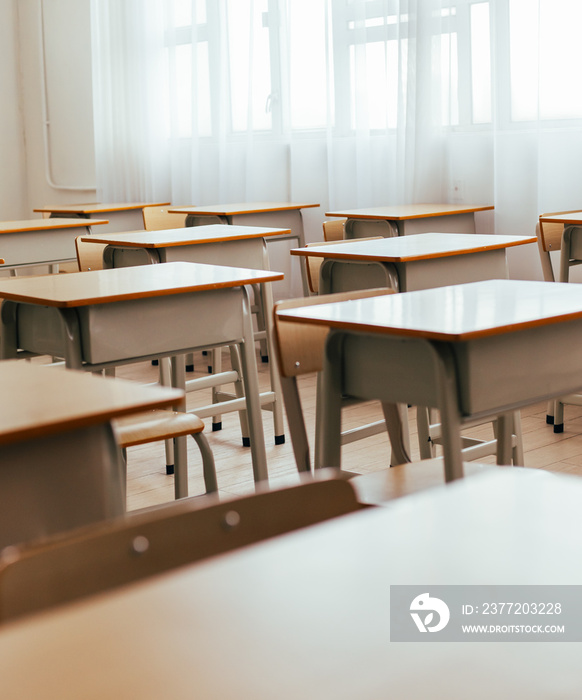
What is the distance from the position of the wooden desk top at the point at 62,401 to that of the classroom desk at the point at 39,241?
3.16m

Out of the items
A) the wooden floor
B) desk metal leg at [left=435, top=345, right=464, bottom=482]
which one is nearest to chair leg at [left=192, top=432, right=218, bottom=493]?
the wooden floor

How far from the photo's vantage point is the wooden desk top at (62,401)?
3.76ft

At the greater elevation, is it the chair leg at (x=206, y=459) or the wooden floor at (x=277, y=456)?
the chair leg at (x=206, y=459)

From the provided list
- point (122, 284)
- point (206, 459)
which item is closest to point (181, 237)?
point (122, 284)

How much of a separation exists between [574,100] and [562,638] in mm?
3985

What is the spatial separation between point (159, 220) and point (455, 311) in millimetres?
3171

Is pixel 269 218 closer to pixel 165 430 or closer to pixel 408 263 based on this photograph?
pixel 408 263

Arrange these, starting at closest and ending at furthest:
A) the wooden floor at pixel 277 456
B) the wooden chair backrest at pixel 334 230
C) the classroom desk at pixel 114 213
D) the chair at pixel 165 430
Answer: the chair at pixel 165 430
the wooden floor at pixel 277 456
the wooden chair backrest at pixel 334 230
the classroom desk at pixel 114 213

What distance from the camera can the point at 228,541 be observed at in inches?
29.9

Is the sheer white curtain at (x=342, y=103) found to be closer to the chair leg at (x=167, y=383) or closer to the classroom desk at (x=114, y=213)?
the classroom desk at (x=114, y=213)

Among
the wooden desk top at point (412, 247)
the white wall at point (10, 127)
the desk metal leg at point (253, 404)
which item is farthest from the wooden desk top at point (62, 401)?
the white wall at point (10, 127)

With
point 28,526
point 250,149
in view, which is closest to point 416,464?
point 28,526

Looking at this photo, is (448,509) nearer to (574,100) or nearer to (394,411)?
(394,411)

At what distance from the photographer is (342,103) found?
205 inches
